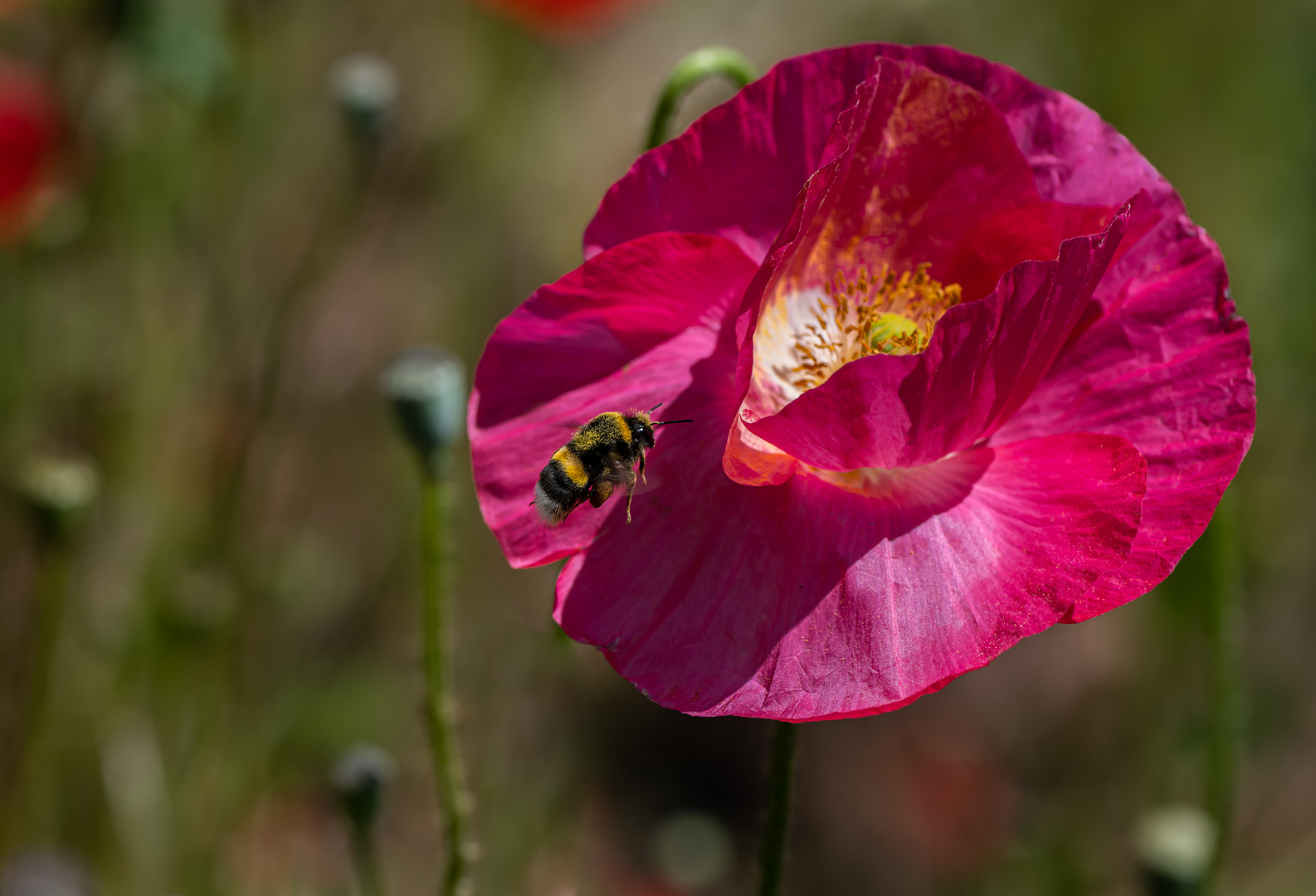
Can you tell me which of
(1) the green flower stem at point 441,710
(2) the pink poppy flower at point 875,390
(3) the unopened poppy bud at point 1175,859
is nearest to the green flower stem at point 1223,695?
(3) the unopened poppy bud at point 1175,859

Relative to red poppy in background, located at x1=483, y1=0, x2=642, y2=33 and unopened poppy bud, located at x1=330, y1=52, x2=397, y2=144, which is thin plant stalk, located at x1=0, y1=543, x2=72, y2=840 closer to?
unopened poppy bud, located at x1=330, y1=52, x2=397, y2=144

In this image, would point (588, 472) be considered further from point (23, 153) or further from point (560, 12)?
point (560, 12)

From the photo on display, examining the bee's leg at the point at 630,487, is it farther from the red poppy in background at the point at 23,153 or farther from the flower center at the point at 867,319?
the red poppy in background at the point at 23,153

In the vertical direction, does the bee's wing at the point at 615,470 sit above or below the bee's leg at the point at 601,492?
above

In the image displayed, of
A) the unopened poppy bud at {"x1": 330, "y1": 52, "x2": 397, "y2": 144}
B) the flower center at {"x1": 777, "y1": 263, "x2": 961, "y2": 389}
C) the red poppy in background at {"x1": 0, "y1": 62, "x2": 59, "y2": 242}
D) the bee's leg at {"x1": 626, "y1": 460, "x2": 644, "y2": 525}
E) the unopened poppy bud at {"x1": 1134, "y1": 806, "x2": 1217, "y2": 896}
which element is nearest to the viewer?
the bee's leg at {"x1": 626, "y1": 460, "x2": 644, "y2": 525}

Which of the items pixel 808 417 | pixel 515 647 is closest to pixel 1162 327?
pixel 808 417

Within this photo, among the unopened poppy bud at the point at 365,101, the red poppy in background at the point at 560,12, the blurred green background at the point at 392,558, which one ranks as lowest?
the blurred green background at the point at 392,558

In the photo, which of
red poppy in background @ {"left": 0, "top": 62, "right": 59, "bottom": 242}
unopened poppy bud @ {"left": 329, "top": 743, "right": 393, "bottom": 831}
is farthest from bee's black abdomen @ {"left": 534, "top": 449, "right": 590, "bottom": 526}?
red poppy in background @ {"left": 0, "top": 62, "right": 59, "bottom": 242}
